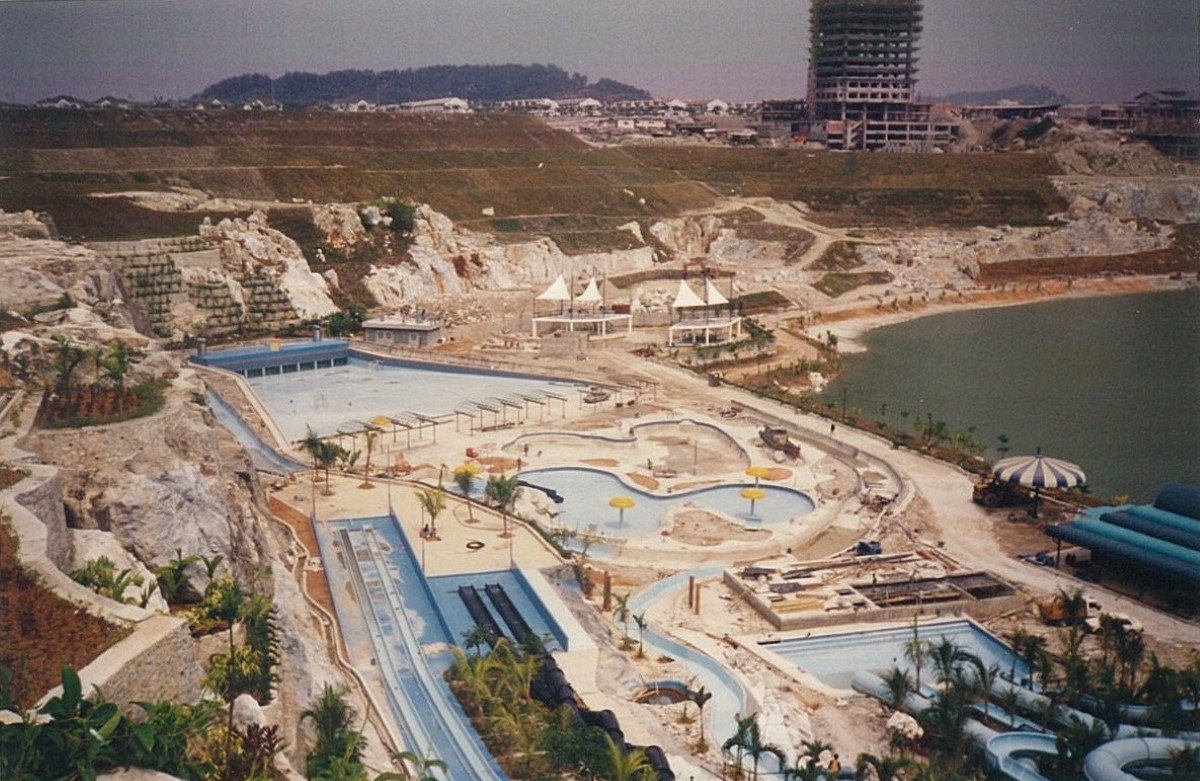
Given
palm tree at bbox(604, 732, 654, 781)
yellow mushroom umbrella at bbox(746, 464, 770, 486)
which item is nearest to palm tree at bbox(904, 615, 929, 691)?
palm tree at bbox(604, 732, 654, 781)

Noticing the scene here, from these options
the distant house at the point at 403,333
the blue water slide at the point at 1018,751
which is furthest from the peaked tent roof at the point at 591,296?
the blue water slide at the point at 1018,751

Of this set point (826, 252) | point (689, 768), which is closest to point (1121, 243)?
point (826, 252)

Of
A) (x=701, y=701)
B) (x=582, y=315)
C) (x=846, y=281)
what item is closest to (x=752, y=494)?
(x=701, y=701)

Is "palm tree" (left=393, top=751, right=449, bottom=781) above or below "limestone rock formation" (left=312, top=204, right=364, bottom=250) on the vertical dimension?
below

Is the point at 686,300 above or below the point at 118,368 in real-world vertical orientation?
below

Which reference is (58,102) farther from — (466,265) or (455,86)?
(455,86)

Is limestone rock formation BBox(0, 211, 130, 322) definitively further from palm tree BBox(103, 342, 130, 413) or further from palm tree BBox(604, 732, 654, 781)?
palm tree BBox(604, 732, 654, 781)

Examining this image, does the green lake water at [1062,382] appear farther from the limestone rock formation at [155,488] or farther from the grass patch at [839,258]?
the limestone rock formation at [155,488]
